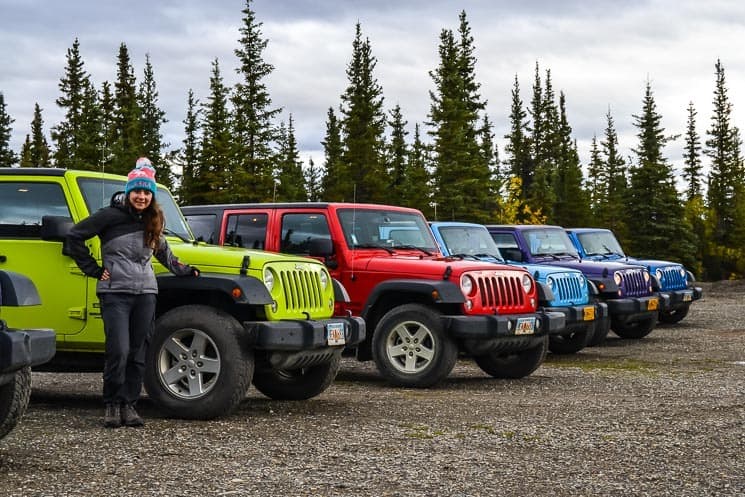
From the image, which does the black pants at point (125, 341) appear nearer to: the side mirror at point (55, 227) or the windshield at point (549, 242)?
the side mirror at point (55, 227)

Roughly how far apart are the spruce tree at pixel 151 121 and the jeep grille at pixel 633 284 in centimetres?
5130

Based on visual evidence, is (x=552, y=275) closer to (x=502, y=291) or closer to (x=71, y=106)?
(x=502, y=291)

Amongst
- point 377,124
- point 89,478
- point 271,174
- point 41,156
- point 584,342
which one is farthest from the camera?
point 41,156

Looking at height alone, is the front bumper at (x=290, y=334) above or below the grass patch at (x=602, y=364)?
above

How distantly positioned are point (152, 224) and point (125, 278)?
441 millimetres

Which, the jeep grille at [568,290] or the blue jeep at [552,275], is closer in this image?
the blue jeep at [552,275]

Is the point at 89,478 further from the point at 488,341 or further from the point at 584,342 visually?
the point at 584,342

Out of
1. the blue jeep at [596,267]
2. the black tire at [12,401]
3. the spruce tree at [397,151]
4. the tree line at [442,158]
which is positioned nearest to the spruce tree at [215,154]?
the tree line at [442,158]

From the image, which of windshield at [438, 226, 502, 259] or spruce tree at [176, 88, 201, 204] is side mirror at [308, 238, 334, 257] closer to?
windshield at [438, 226, 502, 259]

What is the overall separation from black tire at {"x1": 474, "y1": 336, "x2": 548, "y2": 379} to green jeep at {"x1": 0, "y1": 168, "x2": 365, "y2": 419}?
3324mm

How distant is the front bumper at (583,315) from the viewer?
44.4ft

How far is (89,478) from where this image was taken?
571cm

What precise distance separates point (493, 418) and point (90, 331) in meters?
3.37

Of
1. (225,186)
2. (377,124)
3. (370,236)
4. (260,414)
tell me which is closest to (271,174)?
(225,186)
